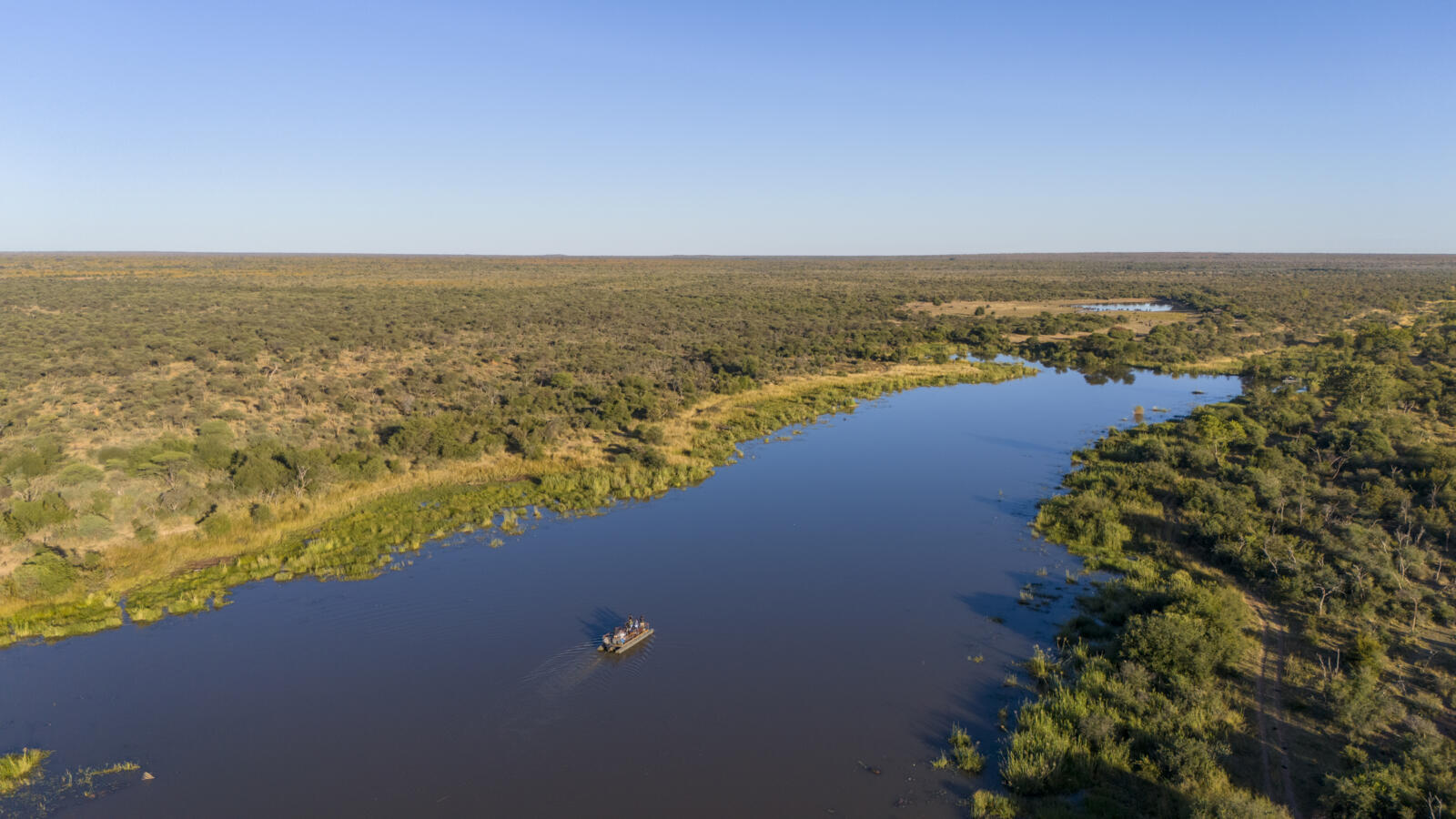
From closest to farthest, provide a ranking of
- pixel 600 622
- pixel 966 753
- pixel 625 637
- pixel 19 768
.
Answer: pixel 19 768, pixel 966 753, pixel 625 637, pixel 600 622

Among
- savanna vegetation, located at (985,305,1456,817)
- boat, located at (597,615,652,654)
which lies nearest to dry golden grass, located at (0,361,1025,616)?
boat, located at (597,615,652,654)

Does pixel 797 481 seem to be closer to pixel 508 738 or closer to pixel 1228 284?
pixel 508 738

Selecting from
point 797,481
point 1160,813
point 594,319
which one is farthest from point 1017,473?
point 594,319

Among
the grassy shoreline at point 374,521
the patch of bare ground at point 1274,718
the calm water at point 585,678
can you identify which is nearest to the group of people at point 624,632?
the calm water at point 585,678

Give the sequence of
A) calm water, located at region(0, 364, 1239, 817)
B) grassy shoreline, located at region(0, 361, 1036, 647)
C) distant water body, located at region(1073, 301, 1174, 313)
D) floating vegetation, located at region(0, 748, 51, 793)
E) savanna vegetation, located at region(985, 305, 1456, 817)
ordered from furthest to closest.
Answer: distant water body, located at region(1073, 301, 1174, 313), grassy shoreline, located at region(0, 361, 1036, 647), calm water, located at region(0, 364, 1239, 817), floating vegetation, located at region(0, 748, 51, 793), savanna vegetation, located at region(985, 305, 1456, 817)

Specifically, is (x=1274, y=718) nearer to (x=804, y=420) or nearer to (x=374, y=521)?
(x=374, y=521)

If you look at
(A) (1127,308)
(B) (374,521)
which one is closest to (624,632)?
(B) (374,521)

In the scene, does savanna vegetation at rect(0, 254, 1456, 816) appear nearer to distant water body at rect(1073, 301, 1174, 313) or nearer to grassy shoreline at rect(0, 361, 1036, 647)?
grassy shoreline at rect(0, 361, 1036, 647)

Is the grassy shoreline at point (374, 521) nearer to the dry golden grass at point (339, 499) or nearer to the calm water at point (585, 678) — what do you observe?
the dry golden grass at point (339, 499)

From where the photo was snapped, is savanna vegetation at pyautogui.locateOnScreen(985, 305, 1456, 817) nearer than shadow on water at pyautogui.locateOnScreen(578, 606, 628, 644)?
Yes
